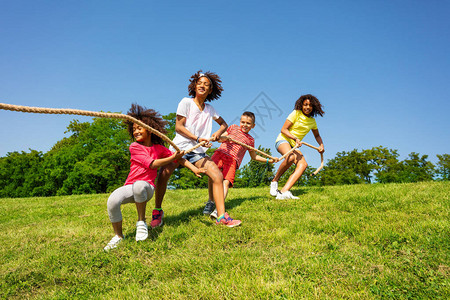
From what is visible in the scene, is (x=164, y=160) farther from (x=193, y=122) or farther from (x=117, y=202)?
(x=193, y=122)

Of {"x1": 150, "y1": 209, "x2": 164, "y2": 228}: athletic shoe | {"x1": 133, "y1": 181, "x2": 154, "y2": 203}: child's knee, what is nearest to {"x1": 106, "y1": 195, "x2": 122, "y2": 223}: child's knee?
{"x1": 133, "y1": 181, "x2": 154, "y2": 203}: child's knee

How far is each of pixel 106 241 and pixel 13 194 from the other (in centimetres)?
3648

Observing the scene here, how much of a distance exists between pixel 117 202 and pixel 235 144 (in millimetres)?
2703

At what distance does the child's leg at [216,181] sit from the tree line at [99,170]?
22754 millimetres

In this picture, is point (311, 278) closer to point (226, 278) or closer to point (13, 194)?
point (226, 278)

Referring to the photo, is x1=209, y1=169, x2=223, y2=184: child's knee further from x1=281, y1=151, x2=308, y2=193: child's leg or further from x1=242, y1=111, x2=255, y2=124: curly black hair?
x1=281, y1=151, x2=308, y2=193: child's leg

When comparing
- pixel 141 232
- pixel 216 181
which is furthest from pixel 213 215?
pixel 141 232

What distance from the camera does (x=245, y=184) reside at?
31812 millimetres

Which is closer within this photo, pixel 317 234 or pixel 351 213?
pixel 317 234

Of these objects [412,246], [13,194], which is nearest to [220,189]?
[412,246]

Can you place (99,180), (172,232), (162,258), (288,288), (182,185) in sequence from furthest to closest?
(99,180), (182,185), (172,232), (162,258), (288,288)

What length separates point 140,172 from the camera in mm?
4516

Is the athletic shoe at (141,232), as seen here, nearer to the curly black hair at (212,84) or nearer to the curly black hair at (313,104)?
the curly black hair at (212,84)

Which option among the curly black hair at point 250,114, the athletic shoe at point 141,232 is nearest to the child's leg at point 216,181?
the athletic shoe at point 141,232
